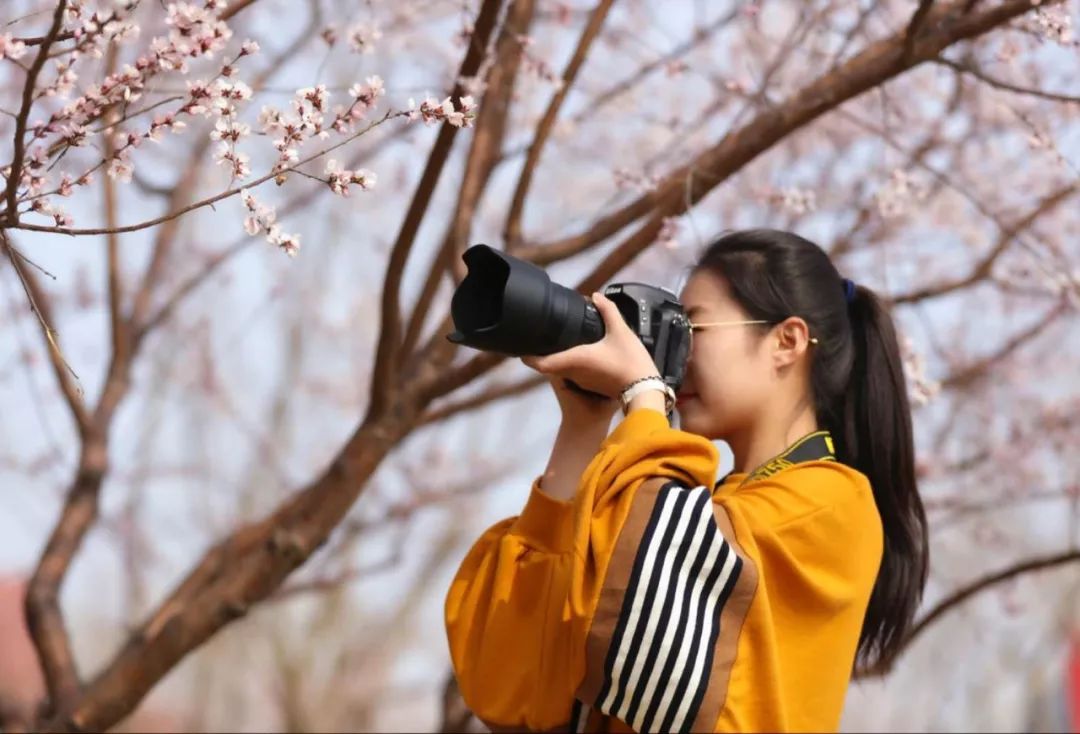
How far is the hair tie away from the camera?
178 centimetres

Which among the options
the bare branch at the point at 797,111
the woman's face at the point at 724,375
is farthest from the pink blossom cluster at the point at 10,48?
the bare branch at the point at 797,111

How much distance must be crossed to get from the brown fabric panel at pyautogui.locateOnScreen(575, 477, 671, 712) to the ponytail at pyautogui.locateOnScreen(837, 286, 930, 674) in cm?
43

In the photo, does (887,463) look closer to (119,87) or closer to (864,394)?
(864,394)

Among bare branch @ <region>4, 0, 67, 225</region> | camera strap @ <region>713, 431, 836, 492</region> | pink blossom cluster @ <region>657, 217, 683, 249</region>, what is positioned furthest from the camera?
pink blossom cluster @ <region>657, 217, 683, 249</region>

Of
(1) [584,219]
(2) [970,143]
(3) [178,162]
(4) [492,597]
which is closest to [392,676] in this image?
(3) [178,162]

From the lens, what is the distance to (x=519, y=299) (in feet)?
4.64

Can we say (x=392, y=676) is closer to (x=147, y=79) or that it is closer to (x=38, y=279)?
(x=38, y=279)

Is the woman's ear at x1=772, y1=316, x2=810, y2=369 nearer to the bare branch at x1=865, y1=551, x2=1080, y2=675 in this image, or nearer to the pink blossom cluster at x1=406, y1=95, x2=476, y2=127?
the pink blossom cluster at x1=406, y1=95, x2=476, y2=127

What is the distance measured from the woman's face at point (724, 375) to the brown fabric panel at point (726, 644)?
9.5 inches

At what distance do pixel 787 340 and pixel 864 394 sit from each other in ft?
0.53

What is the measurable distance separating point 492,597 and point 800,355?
0.48 m

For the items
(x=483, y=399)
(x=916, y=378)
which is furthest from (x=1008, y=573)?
(x=483, y=399)

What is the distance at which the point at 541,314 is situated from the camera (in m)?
1.44

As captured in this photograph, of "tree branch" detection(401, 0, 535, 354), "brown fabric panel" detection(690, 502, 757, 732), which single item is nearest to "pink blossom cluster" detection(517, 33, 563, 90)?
"tree branch" detection(401, 0, 535, 354)
